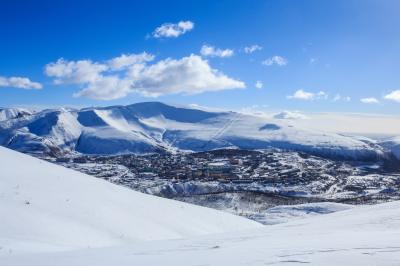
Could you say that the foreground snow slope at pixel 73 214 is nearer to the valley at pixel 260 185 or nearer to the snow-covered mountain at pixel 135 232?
the snow-covered mountain at pixel 135 232

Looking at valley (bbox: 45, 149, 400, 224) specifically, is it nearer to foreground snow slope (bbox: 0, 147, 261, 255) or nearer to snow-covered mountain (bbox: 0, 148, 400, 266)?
foreground snow slope (bbox: 0, 147, 261, 255)

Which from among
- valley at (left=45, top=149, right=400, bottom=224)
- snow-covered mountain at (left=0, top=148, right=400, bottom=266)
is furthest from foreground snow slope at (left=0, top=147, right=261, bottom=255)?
valley at (left=45, top=149, right=400, bottom=224)

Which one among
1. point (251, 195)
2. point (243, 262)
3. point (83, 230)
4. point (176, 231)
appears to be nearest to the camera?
point (243, 262)

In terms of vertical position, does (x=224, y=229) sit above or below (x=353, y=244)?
below

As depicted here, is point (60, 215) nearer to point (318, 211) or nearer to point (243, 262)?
point (243, 262)

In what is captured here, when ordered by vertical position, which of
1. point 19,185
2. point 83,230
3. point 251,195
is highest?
point 19,185

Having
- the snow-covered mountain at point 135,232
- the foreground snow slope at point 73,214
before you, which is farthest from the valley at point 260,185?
the snow-covered mountain at point 135,232

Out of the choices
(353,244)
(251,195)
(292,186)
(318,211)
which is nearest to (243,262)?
(353,244)
